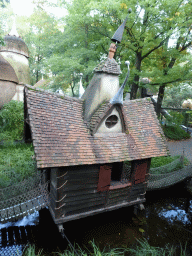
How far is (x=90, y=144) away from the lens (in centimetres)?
643

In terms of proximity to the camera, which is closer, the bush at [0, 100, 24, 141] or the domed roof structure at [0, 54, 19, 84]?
the domed roof structure at [0, 54, 19, 84]

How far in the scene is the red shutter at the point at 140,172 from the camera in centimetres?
764

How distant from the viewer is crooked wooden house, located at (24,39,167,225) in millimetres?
5893

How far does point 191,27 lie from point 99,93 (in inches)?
346

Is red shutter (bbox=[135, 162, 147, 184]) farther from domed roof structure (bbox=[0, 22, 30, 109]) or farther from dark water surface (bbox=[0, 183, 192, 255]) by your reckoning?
domed roof structure (bbox=[0, 22, 30, 109])

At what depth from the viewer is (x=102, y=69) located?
22.4 feet

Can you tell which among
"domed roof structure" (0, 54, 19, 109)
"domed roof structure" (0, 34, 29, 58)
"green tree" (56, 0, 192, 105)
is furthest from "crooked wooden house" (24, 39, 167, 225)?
"domed roof structure" (0, 34, 29, 58)

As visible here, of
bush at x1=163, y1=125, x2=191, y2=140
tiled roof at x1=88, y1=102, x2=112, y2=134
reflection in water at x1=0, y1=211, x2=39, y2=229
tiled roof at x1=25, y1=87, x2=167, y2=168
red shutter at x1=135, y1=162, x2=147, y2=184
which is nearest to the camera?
tiled roof at x1=25, y1=87, x2=167, y2=168

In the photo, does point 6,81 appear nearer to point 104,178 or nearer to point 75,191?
point 75,191

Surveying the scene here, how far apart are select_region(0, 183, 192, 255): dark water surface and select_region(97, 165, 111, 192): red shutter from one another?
6.04ft

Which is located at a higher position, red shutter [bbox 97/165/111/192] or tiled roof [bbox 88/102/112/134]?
tiled roof [bbox 88/102/112/134]

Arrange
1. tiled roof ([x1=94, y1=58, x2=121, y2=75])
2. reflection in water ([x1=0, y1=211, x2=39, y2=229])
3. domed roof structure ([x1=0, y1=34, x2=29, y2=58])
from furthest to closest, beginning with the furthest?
domed roof structure ([x1=0, y1=34, x2=29, y2=58]) → reflection in water ([x1=0, y1=211, x2=39, y2=229]) → tiled roof ([x1=94, y1=58, x2=121, y2=75])

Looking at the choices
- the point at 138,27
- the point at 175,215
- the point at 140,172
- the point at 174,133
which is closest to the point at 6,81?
the point at 138,27

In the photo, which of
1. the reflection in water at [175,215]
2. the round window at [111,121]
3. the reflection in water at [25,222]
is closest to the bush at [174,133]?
the reflection in water at [175,215]
